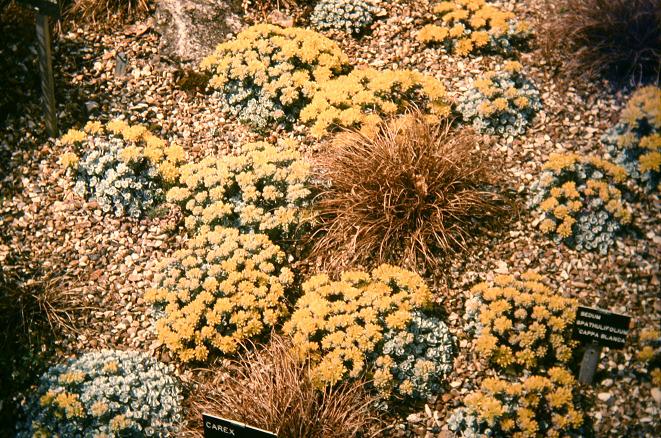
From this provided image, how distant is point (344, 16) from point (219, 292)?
11.1 feet

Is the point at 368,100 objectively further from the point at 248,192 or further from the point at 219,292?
the point at 219,292

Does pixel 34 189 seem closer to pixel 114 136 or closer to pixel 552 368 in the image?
pixel 114 136

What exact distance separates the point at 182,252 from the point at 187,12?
3058mm

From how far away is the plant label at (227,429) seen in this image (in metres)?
3.21

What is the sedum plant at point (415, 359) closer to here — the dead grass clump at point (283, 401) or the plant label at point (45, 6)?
the dead grass clump at point (283, 401)

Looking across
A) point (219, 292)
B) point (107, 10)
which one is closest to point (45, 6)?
point (107, 10)

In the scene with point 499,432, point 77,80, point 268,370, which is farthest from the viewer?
point 77,80

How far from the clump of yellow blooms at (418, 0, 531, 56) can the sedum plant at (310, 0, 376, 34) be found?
65cm

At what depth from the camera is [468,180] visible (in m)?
4.68

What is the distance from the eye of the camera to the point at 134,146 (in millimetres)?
5004

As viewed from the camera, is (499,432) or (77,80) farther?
(77,80)

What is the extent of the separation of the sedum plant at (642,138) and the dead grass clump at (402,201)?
91 centimetres

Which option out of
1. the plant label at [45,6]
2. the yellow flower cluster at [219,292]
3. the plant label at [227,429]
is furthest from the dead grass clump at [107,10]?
the plant label at [227,429]

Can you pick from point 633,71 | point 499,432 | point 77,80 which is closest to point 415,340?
point 499,432
